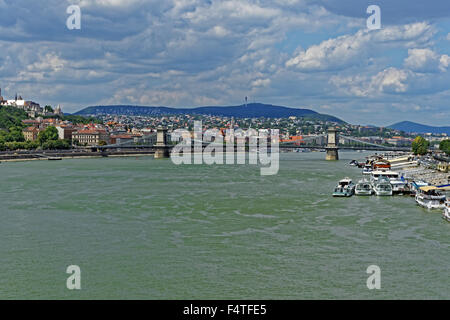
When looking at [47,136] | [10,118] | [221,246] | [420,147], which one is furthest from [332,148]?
[10,118]

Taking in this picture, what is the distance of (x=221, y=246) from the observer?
13.8m

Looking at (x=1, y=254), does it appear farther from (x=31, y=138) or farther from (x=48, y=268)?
(x=31, y=138)

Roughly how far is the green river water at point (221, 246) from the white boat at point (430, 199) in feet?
1.20

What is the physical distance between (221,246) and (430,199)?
963 centimetres

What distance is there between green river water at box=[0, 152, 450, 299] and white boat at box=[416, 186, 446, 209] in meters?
0.36

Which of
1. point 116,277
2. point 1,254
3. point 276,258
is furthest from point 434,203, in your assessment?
point 1,254

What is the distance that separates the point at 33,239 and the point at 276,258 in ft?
21.1

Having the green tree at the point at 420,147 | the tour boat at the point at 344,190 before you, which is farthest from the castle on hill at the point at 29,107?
the tour boat at the point at 344,190

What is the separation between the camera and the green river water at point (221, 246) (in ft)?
34.7

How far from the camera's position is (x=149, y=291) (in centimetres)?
1042

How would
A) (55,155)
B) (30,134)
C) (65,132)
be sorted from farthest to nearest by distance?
1. (65,132)
2. (30,134)
3. (55,155)

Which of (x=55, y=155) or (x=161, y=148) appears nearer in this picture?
(x=55, y=155)

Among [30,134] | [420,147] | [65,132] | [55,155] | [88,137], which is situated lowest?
[55,155]

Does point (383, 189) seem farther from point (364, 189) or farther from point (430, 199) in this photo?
point (430, 199)
